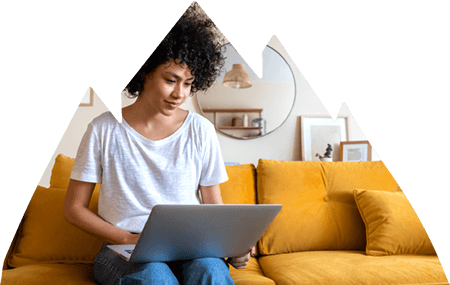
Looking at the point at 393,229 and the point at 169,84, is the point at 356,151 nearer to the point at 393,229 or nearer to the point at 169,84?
the point at 393,229

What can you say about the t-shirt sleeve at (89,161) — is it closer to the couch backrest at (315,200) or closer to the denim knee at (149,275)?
the denim knee at (149,275)

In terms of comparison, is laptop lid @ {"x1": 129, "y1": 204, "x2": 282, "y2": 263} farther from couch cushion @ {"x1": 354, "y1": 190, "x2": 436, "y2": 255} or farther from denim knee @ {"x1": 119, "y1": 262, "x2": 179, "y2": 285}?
couch cushion @ {"x1": 354, "y1": 190, "x2": 436, "y2": 255}

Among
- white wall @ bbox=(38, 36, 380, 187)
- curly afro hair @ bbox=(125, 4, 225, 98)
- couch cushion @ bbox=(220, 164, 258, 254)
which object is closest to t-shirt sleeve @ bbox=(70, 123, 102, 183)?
curly afro hair @ bbox=(125, 4, 225, 98)

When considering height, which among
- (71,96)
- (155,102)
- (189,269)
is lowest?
(189,269)

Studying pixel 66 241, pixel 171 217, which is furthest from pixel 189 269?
pixel 66 241

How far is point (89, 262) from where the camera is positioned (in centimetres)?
141

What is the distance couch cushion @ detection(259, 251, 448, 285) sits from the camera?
1.28 m

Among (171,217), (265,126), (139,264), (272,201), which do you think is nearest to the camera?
(171,217)

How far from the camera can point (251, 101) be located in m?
2.50

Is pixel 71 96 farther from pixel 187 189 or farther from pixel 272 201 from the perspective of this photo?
pixel 272 201

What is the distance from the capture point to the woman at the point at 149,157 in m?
1.12

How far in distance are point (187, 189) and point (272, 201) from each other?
2.07 feet

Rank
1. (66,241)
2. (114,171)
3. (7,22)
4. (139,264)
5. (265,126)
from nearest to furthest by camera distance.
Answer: (7,22), (139,264), (114,171), (66,241), (265,126)

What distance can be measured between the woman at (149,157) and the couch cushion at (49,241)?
29 centimetres
